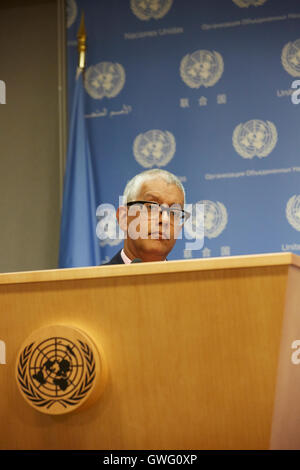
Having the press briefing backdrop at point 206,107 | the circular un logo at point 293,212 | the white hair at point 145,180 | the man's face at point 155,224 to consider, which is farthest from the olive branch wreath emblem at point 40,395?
the circular un logo at point 293,212

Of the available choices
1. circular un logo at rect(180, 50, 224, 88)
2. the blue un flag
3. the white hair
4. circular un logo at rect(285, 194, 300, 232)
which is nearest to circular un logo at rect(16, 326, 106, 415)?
the white hair

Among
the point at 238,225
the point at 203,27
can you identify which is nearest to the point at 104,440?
the point at 238,225

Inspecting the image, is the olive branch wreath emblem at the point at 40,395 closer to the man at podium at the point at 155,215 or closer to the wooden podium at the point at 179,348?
the wooden podium at the point at 179,348

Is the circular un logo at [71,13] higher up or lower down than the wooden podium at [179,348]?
higher up

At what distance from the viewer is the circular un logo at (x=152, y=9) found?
4.07 meters

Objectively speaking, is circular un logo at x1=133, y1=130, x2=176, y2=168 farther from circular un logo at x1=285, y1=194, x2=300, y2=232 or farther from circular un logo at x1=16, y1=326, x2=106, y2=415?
circular un logo at x1=16, y1=326, x2=106, y2=415

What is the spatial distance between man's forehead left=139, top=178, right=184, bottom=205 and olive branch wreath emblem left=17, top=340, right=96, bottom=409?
125 cm

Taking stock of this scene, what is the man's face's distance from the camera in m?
2.29

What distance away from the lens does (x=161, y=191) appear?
2309mm

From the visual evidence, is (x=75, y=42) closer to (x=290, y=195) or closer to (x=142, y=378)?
(x=290, y=195)

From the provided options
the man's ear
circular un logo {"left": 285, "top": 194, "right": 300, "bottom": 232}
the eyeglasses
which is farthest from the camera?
circular un logo {"left": 285, "top": 194, "right": 300, "bottom": 232}

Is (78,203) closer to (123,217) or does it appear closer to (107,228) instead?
(107,228)

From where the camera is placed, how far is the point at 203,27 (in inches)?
157

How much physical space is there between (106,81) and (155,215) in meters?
2.09
